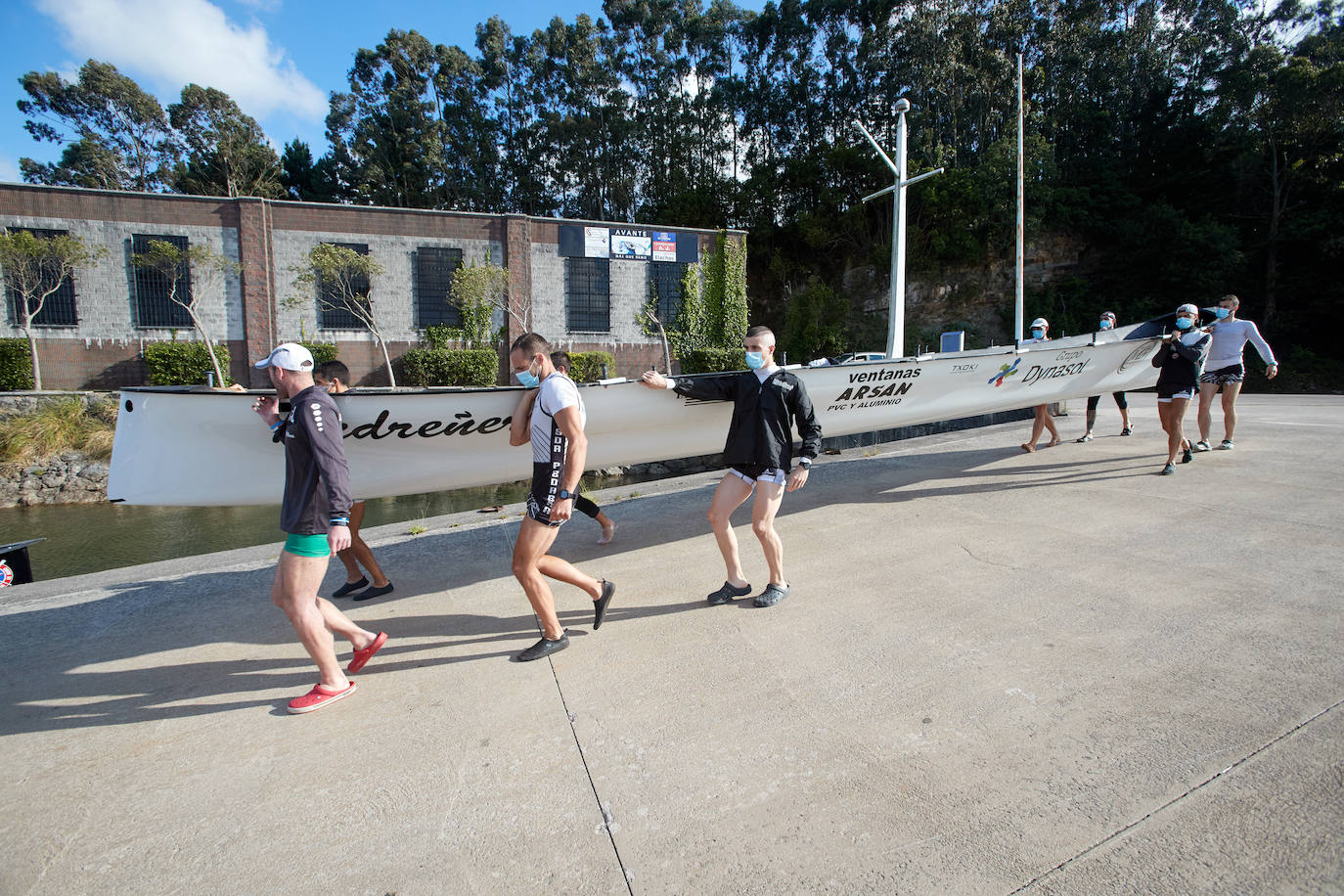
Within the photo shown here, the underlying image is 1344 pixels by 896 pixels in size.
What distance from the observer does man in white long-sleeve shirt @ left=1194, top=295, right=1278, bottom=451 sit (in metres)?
7.63

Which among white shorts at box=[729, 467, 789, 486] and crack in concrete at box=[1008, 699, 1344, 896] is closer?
crack in concrete at box=[1008, 699, 1344, 896]

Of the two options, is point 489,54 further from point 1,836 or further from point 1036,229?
point 1,836

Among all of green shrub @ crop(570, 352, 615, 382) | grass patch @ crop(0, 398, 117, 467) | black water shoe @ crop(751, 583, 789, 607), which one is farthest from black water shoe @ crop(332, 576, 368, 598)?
green shrub @ crop(570, 352, 615, 382)

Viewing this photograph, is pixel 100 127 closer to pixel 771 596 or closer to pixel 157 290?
pixel 157 290

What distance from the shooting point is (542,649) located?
3.66 m

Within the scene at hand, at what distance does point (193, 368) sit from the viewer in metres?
25.0

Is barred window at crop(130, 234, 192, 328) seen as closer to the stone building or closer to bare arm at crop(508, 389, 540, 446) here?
the stone building

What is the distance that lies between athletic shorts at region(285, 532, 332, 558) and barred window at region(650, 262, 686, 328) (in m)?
29.3

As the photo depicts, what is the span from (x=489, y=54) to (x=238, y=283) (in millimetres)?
34214

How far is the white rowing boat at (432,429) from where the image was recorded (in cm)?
420

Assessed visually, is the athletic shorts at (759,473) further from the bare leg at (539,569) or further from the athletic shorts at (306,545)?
the athletic shorts at (306,545)

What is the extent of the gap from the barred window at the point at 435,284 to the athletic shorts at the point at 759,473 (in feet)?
88.7

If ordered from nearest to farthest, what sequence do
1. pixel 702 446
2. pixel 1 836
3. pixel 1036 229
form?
pixel 1 836, pixel 702 446, pixel 1036 229

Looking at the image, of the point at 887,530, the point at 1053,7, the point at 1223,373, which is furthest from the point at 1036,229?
the point at 887,530
